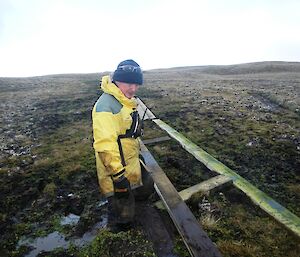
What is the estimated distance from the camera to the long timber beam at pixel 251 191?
5168 mm

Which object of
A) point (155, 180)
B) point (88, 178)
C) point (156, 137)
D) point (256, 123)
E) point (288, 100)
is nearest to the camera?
point (155, 180)

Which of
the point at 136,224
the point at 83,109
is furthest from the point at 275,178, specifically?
the point at 83,109

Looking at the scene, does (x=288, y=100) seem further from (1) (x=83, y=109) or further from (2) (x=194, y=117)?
(1) (x=83, y=109)

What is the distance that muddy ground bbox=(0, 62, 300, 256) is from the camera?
497 centimetres

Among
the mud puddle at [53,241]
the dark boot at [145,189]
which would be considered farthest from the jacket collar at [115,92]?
the mud puddle at [53,241]

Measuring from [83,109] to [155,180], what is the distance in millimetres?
11600

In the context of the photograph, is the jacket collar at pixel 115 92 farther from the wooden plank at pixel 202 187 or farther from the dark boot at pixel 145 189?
the wooden plank at pixel 202 187

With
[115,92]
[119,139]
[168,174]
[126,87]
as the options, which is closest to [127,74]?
[126,87]

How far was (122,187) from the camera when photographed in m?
4.88

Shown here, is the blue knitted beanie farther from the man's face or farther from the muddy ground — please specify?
the muddy ground

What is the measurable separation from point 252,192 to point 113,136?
3.39 m

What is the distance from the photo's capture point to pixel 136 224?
548 cm

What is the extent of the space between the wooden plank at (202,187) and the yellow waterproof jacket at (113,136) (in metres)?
0.98

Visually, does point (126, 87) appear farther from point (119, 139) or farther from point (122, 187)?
point (122, 187)
